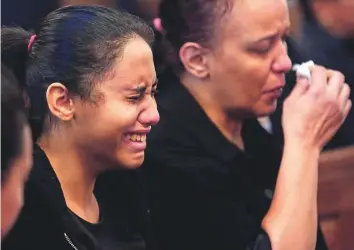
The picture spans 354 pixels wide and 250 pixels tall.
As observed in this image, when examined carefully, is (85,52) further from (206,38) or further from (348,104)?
(348,104)

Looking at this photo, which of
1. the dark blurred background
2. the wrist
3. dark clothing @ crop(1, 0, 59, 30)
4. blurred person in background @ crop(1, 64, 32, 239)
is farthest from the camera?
dark clothing @ crop(1, 0, 59, 30)

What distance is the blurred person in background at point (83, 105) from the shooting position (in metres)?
1.15

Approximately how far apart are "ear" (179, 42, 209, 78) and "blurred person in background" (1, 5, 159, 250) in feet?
0.72

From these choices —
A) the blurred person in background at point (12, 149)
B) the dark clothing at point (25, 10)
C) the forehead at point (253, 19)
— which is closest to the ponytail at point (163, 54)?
the forehead at point (253, 19)

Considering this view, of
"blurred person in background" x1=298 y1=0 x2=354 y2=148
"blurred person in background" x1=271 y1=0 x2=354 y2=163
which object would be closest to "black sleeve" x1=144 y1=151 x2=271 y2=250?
"blurred person in background" x1=271 y1=0 x2=354 y2=163

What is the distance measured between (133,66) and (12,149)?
0.30 metres

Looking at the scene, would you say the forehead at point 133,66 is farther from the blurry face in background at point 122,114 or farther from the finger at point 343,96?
the finger at point 343,96

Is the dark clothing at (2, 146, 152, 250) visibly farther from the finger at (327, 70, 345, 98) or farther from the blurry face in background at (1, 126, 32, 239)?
the finger at (327, 70, 345, 98)

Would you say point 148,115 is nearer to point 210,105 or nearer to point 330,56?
point 210,105

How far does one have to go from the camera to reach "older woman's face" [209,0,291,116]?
1394mm

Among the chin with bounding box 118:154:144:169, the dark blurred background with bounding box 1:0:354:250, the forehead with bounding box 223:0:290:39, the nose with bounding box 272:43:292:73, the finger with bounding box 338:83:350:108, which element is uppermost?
the forehead with bounding box 223:0:290:39

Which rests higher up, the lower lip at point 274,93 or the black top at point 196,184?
the lower lip at point 274,93

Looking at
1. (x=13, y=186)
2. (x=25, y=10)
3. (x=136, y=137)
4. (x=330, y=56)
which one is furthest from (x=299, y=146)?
(x=25, y=10)

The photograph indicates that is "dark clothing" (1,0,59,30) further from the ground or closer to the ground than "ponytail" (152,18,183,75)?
closer to the ground
